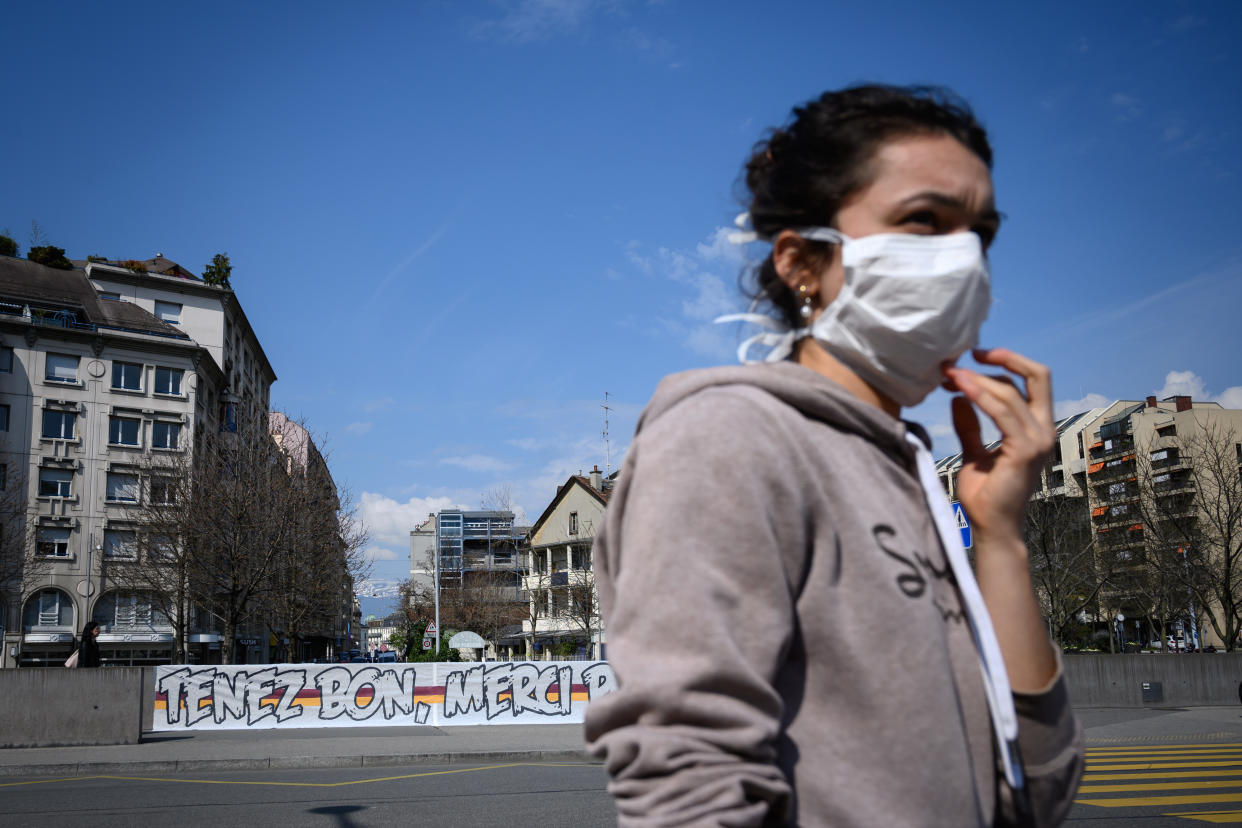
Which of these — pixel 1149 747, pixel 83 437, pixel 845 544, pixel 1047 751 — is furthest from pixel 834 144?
pixel 83 437

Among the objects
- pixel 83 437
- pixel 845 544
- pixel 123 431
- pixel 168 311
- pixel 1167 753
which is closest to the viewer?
pixel 845 544

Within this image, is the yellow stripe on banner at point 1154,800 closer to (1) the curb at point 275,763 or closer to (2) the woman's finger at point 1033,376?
(1) the curb at point 275,763

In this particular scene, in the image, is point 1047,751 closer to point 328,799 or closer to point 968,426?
point 968,426

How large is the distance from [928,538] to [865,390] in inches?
10.2

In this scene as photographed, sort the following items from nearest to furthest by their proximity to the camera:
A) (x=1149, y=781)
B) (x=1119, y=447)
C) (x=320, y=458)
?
1. (x=1149, y=781)
2. (x=320, y=458)
3. (x=1119, y=447)

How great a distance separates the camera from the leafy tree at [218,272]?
6369 cm

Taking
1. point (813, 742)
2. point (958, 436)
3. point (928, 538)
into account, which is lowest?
point (813, 742)

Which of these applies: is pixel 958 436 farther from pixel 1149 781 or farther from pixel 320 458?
→ pixel 320 458

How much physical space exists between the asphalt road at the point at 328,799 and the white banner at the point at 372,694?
22.5ft

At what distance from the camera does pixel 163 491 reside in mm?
38688

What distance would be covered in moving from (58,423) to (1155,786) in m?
53.2

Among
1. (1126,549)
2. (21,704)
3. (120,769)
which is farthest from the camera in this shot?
(1126,549)

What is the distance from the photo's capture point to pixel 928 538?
145 centimetres

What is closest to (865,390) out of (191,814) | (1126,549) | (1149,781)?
(191,814)
